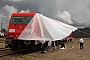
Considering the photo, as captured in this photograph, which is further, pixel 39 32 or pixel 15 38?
pixel 15 38

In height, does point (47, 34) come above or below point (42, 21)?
below

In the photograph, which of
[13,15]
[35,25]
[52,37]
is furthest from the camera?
[13,15]

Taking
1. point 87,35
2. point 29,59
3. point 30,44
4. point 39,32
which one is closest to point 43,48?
point 30,44

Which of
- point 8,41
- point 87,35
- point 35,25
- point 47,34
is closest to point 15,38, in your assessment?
point 8,41

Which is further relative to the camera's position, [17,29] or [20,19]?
[20,19]

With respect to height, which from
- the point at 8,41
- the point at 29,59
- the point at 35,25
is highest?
the point at 35,25

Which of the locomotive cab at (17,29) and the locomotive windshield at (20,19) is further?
the locomotive windshield at (20,19)

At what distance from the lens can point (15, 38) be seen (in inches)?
608

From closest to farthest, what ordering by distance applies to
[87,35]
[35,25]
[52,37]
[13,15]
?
[52,37], [35,25], [13,15], [87,35]

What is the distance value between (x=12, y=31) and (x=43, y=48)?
2.97m

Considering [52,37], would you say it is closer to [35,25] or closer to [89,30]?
[35,25]

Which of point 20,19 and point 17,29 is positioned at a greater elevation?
point 20,19

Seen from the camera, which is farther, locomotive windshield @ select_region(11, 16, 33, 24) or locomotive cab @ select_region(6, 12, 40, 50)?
locomotive windshield @ select_region(11, 16, 33, 24)

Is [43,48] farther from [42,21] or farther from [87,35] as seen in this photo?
[87,35]
